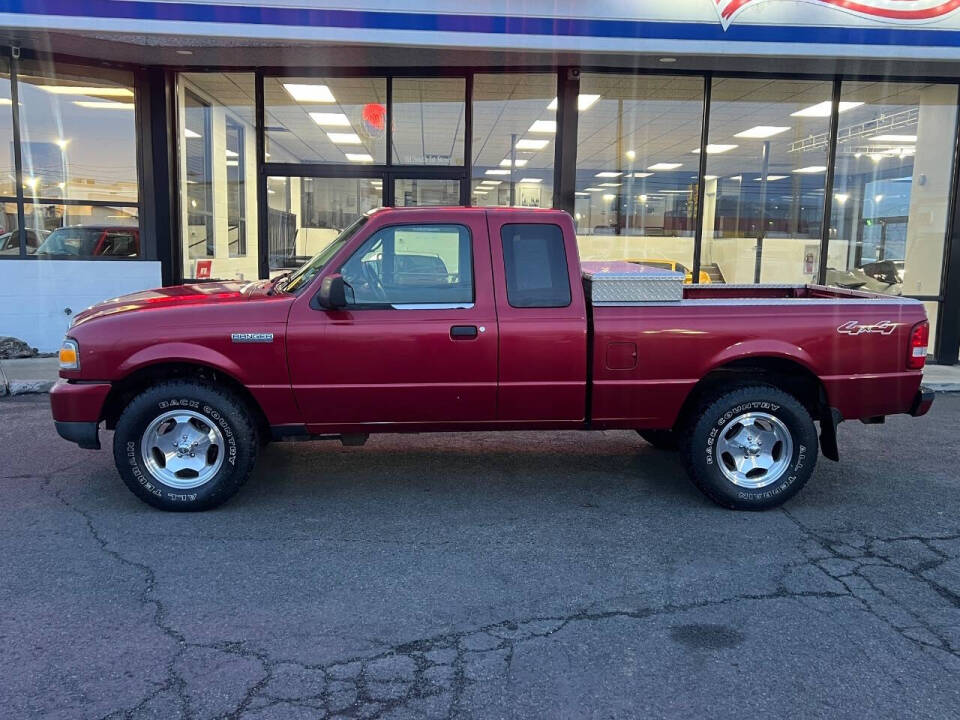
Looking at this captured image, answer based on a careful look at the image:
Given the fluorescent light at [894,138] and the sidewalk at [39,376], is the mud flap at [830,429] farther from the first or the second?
the fluorescent light at [894,138]

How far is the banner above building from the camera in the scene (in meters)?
9.01

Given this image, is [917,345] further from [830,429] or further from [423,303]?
[423,303]

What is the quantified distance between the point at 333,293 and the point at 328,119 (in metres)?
7.38

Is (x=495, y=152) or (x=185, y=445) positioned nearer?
(x=185, y=445)

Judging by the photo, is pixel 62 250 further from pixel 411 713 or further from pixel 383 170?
pixel 411 713

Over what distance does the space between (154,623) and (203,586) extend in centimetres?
40

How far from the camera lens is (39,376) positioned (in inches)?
356

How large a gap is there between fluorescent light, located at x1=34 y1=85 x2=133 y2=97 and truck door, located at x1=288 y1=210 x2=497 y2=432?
7741 mm

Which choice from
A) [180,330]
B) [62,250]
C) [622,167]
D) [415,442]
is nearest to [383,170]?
[622,167]

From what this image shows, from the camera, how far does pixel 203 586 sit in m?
3.94

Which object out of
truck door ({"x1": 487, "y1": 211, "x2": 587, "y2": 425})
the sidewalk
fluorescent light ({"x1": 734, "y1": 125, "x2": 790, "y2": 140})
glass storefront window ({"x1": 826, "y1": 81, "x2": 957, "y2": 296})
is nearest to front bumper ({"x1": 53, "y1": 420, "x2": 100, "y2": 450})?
truck door ({"x1": 487, "y1": 211, "x2": 587, "y2": 425})

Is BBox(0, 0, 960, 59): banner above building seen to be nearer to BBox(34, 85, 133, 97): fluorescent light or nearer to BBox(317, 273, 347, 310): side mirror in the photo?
BBox(34, 85, 133, 97): fluorescent light

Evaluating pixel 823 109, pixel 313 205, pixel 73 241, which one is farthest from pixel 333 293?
pixel 823 109

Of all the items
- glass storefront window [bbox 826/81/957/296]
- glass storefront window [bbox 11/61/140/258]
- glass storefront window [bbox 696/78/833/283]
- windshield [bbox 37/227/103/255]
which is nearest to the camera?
glass storefront window [bbox 11/61/140/258]
